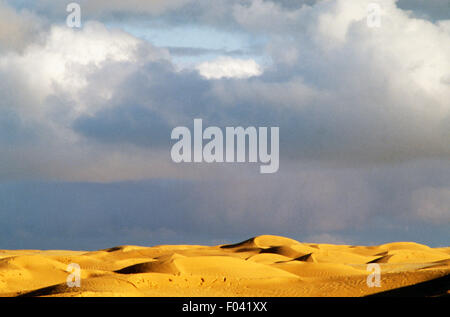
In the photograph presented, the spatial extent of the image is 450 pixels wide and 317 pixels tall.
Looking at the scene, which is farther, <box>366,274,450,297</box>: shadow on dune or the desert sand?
the desert sand

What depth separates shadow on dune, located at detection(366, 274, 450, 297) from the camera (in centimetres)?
2023

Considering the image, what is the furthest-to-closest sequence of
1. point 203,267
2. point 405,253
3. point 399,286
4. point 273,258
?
point 405,253 < point 273,258 < point 203,267 < point 399,286

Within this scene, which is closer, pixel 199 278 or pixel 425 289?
pixel 425 289

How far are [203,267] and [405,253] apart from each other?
69.3 feet

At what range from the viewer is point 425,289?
21094mm

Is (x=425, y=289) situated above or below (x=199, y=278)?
below

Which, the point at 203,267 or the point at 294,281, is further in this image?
the point at 203,267

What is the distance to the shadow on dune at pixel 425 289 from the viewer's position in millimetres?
20225

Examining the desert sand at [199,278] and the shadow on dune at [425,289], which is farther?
the desert sand at [199,278]

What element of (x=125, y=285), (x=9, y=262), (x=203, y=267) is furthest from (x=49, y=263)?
(x=125, y=285)

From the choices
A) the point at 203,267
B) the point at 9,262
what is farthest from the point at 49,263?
the point at 203,267

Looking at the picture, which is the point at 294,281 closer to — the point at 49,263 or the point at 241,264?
the point at 241,264
